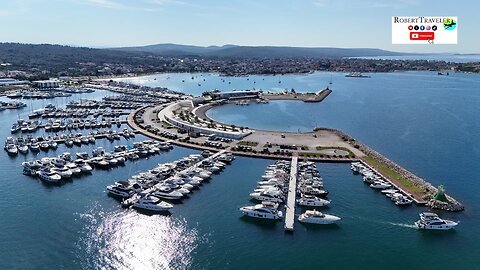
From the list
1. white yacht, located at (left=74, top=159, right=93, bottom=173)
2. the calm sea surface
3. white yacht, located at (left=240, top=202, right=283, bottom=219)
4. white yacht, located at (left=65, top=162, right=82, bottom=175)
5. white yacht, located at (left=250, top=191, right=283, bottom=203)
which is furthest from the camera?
white yacht, located at (left=74, top=159, right=93, bottom=173)

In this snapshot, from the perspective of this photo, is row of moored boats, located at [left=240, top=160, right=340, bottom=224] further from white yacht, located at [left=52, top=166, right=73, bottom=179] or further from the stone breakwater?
white yacht, located at [left=52, top=166, right=73, bottom=179]

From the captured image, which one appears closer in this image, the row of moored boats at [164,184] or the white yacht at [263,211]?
the white yacht at [263,211]

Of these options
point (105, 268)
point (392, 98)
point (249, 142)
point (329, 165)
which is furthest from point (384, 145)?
point (392, 98)

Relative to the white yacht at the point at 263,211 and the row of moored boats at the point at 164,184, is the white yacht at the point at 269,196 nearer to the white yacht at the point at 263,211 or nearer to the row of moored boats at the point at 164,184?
the white yacht at the point at 263,211

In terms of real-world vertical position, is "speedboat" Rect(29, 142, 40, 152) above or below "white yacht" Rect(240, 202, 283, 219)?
above

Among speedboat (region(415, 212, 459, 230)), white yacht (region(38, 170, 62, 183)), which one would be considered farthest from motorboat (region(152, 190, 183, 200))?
speedboat (region(415, 212, 459, 230))

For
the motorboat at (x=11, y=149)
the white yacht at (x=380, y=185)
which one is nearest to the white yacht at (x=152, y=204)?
the white yacht at (x=380, y=185)
